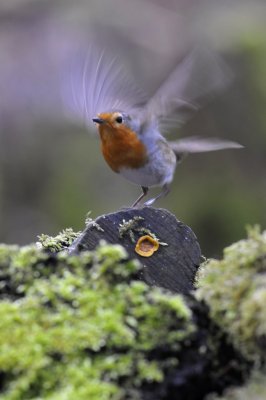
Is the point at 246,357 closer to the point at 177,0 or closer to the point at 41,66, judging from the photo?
the point at 41,66

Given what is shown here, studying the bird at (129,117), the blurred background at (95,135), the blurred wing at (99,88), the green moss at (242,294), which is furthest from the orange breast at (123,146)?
the blurred background at (95,135)

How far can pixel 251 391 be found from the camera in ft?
6.70

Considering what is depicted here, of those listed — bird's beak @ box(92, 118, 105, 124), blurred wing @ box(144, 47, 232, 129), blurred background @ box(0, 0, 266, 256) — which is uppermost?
blurred background @ box(0, 0, 266, 256)

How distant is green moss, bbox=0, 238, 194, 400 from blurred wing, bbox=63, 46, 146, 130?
6.10 feet

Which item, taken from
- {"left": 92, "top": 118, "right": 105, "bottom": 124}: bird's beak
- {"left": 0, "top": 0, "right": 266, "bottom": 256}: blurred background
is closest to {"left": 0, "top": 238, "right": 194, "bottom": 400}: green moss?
{"left": 92, "top": 118, "right": 105, "bottom": 124}: bird's beak

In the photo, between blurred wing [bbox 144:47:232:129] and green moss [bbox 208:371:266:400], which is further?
blurred wing [bbox 144:47:232:129]

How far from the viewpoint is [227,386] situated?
2113 mm

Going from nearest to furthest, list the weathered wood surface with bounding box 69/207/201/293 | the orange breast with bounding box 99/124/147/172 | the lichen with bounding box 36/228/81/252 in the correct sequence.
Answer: the weathered wood surface with bounding box 69/207/201/293, the lichen with bounding box 36/228/81/252, the orange breast with bounding box 99/124/147/172

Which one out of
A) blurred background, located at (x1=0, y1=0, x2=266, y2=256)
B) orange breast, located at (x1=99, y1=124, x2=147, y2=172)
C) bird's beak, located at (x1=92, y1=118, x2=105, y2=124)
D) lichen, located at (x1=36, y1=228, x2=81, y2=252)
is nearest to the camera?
lichen, located at (x1=36, y1=228, x2=81, y2=252)

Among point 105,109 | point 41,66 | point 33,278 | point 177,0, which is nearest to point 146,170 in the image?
point 105,109

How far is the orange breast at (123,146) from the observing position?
3943 millimetres

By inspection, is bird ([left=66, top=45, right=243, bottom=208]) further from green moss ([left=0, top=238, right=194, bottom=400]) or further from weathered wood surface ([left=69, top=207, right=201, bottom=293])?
green moss ([left=0, top=238, right=194, bottom=400])

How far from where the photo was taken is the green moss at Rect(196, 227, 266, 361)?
2074mm

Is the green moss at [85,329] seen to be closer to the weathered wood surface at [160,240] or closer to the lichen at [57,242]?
the weathered wood surface at [160,240]
